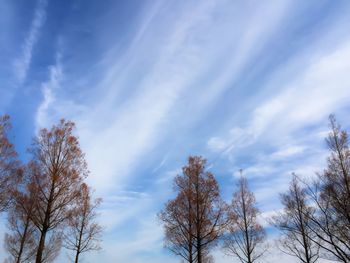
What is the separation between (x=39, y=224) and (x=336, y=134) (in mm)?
16438

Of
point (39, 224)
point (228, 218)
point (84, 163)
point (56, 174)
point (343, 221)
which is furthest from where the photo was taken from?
point (228, 218)

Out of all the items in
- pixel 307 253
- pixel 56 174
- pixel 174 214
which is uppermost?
pixel 56 174

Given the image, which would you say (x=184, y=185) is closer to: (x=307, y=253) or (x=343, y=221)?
(x=307, y=253)

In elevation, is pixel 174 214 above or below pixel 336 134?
below

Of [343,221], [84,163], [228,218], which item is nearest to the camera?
[343,221]

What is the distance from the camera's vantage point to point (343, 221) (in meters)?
8.81

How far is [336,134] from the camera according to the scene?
15.4 meters

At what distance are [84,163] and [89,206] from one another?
6.99 metres

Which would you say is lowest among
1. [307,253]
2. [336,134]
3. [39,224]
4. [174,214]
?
[307,253]

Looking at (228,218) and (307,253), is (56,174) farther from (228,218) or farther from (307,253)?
(307,253)

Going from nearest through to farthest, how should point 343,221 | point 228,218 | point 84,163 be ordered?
point 343,221 < point 84,163 < point 228,218

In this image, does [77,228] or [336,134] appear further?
[77,228]

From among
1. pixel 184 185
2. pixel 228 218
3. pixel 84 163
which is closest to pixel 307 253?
pixel 228 218

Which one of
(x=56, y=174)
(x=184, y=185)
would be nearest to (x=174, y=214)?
(x=184, y=185)
